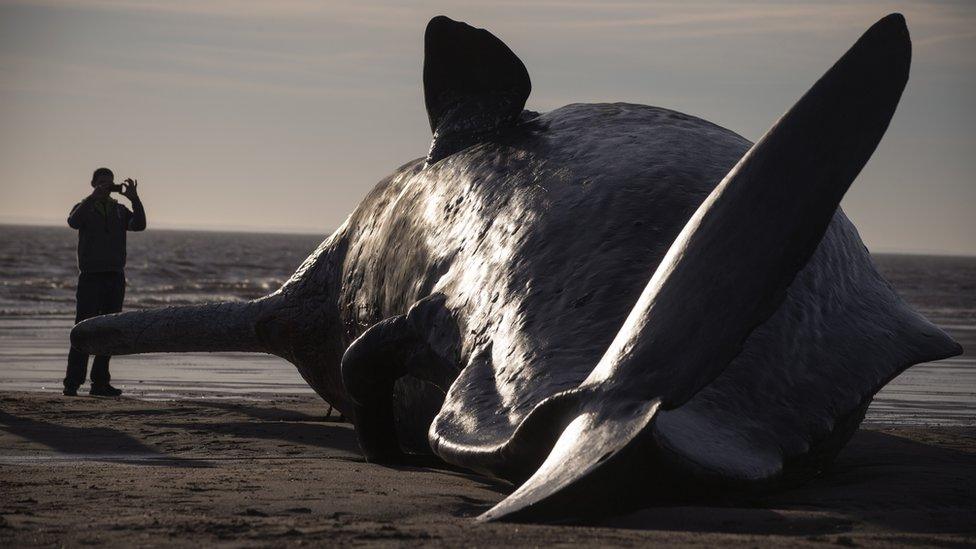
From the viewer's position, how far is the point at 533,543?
3826mm

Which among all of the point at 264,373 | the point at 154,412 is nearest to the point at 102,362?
the point at 154,412

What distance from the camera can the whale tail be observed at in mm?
4156

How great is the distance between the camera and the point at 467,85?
7.51 meters

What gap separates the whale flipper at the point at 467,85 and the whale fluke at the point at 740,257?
9.68ft

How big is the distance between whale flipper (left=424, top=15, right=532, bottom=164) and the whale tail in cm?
295

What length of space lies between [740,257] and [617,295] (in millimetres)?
869

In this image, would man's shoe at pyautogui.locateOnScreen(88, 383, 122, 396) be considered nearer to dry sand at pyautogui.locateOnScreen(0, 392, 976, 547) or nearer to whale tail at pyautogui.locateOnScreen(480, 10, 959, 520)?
dry sand at pyautogui.locateOnScreen(0, 392, 976, 547)

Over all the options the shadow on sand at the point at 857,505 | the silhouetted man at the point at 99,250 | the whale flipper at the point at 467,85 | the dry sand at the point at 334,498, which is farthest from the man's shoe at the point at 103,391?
the shadow on sand at the point at 857,505

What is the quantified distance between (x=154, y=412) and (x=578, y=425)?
5.98 meters

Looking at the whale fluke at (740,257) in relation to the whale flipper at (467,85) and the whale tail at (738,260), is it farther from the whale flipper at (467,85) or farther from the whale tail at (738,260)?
the whale flipper at (467,85)

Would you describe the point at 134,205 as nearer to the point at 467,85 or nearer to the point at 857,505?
the point at 467,85

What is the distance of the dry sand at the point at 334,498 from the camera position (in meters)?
4.11

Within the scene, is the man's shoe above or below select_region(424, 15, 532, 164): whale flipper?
below

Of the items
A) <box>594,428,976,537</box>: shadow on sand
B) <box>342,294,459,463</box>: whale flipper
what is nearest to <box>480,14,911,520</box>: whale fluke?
<box>594,428,976,537</box>: shadow on sand
